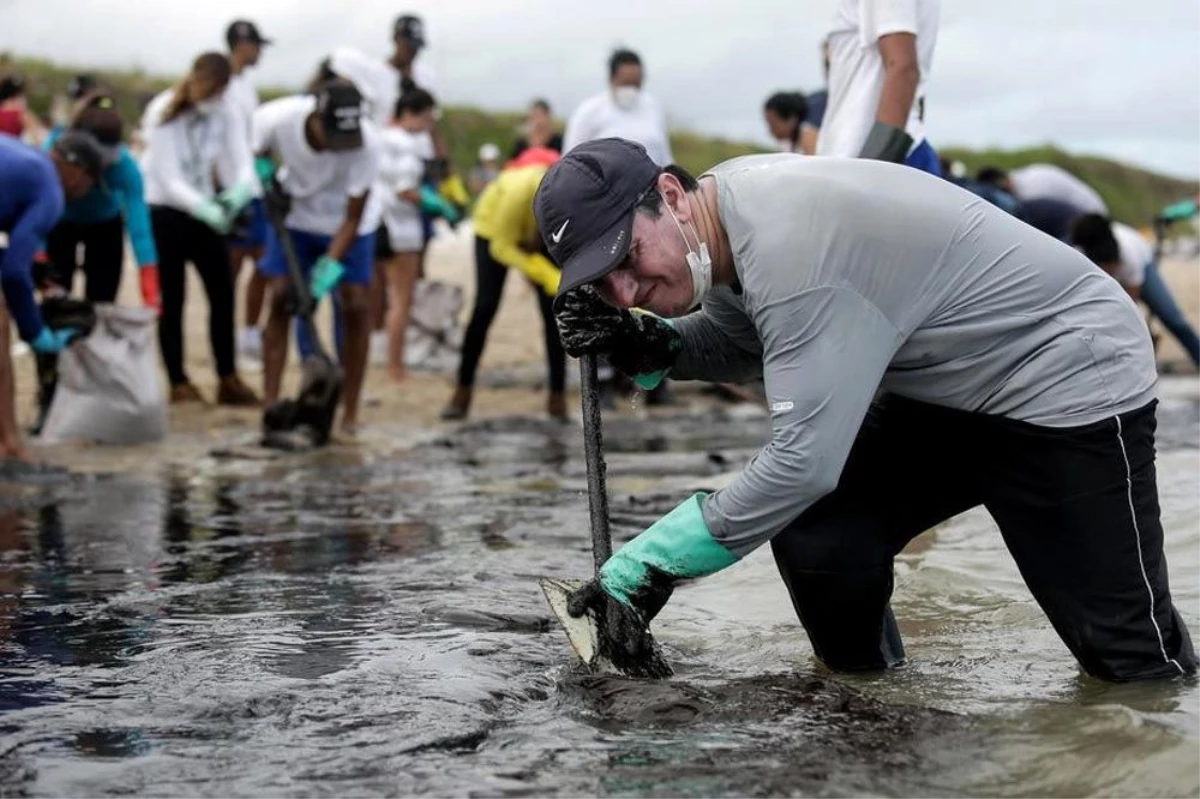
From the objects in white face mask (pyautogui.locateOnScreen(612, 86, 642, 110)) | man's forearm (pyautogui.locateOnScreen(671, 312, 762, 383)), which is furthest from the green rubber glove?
white face mask (pyautogui.locateOnScreen(612, 86, 642, 110))

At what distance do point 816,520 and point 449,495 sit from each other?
→ 11.6 ft

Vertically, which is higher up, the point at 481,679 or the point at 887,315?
the point at 887,315

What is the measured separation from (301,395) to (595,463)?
4911 millimetres

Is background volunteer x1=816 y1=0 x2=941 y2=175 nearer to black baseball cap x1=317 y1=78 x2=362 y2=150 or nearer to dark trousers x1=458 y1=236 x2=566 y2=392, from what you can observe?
black baseball cap x1=317 y1=78 x2=362 y2=150

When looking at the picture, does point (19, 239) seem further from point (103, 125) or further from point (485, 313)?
point (485, 313)

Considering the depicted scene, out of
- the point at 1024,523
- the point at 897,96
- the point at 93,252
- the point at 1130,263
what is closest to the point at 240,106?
the point at 93,252

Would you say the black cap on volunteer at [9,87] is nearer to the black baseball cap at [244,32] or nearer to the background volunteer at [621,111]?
the black baseball cap at [244,32]

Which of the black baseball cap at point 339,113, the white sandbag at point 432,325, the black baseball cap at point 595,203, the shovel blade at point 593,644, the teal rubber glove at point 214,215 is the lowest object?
the white sandbag at point 432,325

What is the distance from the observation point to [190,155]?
371 inches

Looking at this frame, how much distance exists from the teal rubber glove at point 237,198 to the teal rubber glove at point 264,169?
1.96 ft

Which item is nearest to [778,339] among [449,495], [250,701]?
[250,701]

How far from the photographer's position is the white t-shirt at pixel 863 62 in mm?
5461

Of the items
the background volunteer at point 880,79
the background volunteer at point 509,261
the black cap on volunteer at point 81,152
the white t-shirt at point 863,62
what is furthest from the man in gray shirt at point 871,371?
the background volunteer at point 509,261

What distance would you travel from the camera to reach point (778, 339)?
3.06m
